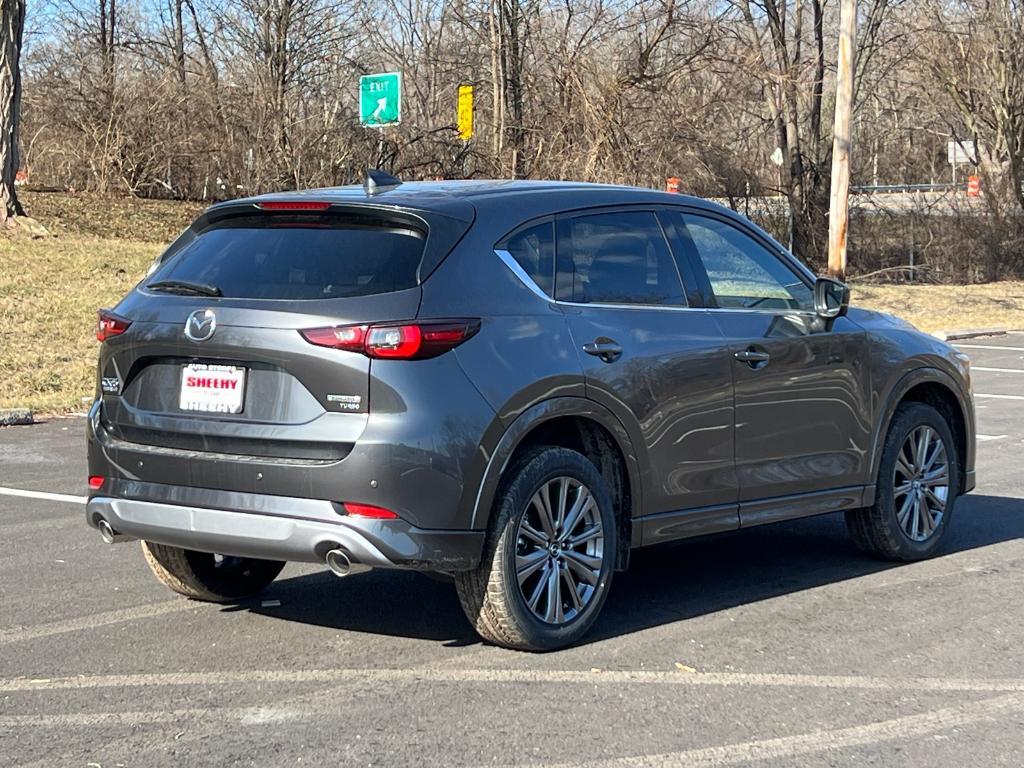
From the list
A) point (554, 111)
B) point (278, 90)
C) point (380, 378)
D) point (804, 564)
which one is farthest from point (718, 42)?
point (380, 378)

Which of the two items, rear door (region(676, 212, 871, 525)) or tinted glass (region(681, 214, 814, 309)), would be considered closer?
rear door (region(676, 212, 871, 525))

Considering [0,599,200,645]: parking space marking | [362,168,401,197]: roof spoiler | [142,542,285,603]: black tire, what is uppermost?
[362,168,401,197]: roof spoiler

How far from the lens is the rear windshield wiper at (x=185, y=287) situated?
219 inches

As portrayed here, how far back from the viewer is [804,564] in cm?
743

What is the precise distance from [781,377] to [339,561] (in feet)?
7.88

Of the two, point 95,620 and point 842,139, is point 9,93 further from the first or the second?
point 95,620

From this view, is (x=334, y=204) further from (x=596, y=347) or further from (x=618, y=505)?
(x=618, y=505)

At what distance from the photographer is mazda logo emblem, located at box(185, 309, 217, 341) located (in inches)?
211

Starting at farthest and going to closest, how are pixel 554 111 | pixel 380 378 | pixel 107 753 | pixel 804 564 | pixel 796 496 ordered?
pixel 554 111
pixel 804 564
pixel 796 496
pixel 380 378
pixel 107 753

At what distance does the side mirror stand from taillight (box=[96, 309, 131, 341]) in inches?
124

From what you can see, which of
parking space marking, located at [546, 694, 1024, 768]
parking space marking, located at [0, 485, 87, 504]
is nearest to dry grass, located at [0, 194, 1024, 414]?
parking space marking, located at [0, 485, 87, 504]

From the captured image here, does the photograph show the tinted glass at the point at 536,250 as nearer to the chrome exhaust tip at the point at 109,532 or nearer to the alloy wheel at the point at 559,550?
the alloy wheel at the point at 559,550

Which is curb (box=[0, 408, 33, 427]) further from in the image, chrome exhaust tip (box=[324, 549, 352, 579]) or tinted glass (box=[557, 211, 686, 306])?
chrome exhaust tip (box=[324, 549, 352, 579])

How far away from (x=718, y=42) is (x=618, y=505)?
23.0 meters
